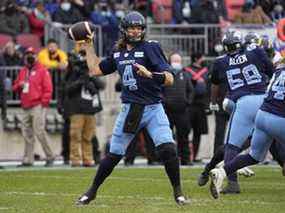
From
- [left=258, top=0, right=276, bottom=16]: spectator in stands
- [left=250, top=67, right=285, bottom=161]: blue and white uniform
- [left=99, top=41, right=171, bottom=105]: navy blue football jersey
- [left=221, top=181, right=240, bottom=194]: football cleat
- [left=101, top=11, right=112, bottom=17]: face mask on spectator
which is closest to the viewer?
[left=250, top=67, right=285, bottom=161]: blue and white uniform

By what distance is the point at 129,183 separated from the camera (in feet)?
47.8

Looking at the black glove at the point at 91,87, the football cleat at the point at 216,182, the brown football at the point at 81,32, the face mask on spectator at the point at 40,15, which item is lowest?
the black glove at the point at 91,87

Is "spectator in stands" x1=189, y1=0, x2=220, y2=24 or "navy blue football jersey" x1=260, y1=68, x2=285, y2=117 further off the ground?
"navy blue football jersey" x1=260, y1=68, x2=285, y2=117

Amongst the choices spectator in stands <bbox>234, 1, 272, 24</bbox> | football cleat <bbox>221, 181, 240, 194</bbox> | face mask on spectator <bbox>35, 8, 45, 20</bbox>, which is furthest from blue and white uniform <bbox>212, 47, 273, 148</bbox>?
spectator in stands <bbox>234, 1, 272, 24</bbox>

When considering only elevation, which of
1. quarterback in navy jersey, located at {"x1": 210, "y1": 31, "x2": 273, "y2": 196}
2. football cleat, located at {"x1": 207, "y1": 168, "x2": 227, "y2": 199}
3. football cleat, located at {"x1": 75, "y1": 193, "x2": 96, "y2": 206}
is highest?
quarterback in navy jersey, located at {"x1": 210, "y1": 31, "x2": 273, "y2": 196}

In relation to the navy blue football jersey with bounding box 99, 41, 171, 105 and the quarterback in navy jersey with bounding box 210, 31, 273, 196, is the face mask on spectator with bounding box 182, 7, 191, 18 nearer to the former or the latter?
the quarterback in navy jersey with bounding box 210, 31, 273, 196

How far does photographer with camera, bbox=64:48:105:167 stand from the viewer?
63.0 feet

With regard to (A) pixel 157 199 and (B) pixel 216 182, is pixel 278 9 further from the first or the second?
(B) pixel 216 182

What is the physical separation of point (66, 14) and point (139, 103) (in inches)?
514

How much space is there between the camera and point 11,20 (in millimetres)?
23609

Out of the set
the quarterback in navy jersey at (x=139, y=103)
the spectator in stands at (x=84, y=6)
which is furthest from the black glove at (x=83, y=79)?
the quarterback in navy jersey at (x=139, y=103)

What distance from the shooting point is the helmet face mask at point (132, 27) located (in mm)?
11398

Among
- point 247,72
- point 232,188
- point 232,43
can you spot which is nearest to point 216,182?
point 232,188

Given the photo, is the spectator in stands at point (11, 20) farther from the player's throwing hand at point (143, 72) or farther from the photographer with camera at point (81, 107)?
the player's throwing hand at point (143, 72)
